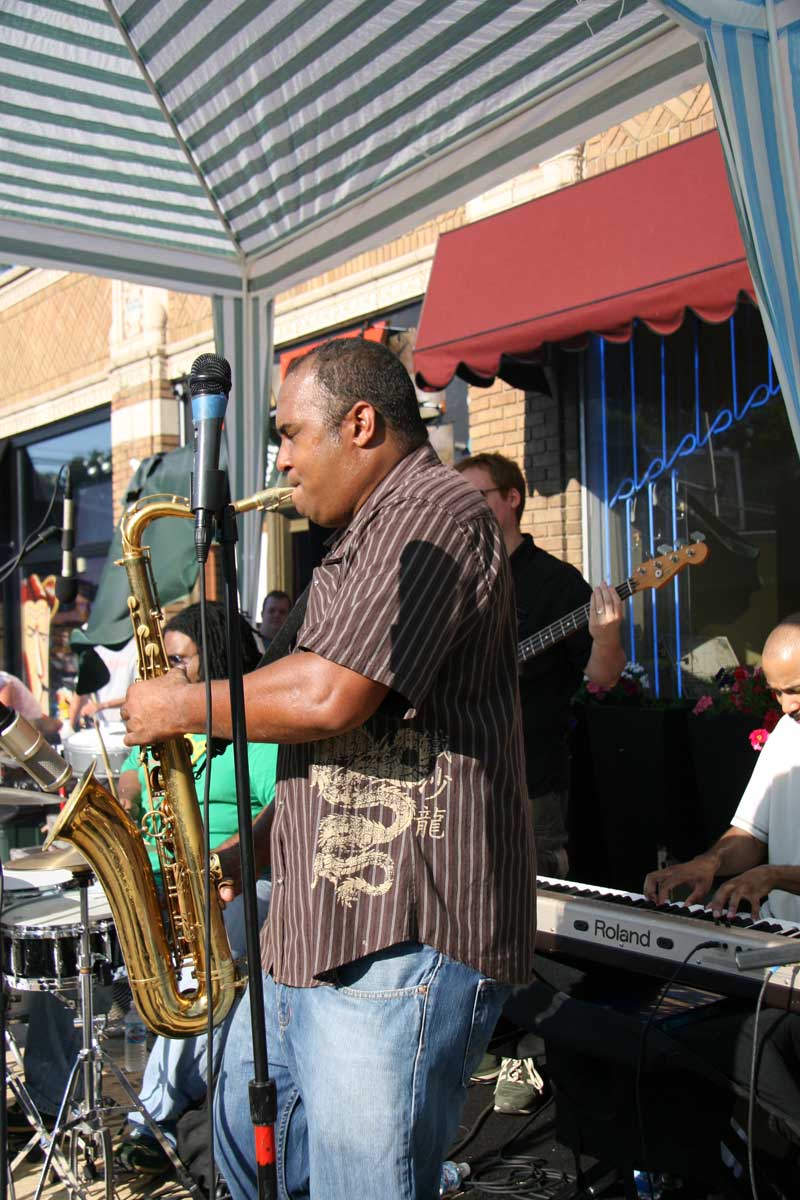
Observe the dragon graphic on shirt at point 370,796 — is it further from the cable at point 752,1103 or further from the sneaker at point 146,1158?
the sneaker at point 146,1158

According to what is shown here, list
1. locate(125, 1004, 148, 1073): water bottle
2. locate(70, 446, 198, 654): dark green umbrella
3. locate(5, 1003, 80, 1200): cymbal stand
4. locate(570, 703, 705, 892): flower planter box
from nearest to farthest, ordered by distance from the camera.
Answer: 1. locate(5, 1003, 80, 1200): cymbal stand
2. locate(125, 1004, 148, 1073): water bottle
3. locate(570, 703, 705, 892): flower planter box
4. locate(70, 446, 198, 654): dark green umbrella

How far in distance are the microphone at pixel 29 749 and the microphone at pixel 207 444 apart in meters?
0.65

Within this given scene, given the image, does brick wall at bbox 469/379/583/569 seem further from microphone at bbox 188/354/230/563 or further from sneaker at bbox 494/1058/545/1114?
microphone at bbox 188/354/230/563

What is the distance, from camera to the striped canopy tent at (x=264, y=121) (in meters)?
3.96

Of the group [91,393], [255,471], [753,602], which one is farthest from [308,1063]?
[91,393]

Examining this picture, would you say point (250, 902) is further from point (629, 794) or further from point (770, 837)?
point (629, 794)

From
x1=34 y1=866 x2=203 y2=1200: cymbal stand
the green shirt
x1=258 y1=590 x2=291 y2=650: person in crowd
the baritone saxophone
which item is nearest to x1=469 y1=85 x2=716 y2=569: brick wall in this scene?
x1=258 y1=590 x2=291 y2=650: person in crowd

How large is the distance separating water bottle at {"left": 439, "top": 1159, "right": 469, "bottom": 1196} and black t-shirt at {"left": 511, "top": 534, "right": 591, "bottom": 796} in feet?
4.02

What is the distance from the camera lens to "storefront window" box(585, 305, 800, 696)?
6.29 meters

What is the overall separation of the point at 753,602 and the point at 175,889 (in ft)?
14.7

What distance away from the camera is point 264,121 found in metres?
4.73

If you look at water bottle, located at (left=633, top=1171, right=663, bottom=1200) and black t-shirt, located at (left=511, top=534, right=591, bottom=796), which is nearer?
water bottle, located at (left=633, top=1171, right=663, bottom=1200)

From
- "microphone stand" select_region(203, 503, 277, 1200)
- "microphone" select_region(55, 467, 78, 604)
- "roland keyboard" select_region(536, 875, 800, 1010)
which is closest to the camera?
"microphone stand" select_region(203, 503, 277, 1200)

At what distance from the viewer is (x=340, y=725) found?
5.83ft
